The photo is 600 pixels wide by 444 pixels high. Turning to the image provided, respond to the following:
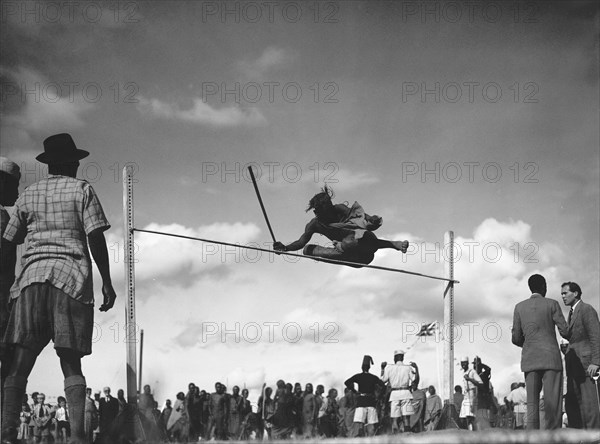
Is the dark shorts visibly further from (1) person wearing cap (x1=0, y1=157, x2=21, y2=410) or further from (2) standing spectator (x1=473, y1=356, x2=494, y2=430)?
(2) standing spectator (x1=473, y1=356, x2=494, y2=430)

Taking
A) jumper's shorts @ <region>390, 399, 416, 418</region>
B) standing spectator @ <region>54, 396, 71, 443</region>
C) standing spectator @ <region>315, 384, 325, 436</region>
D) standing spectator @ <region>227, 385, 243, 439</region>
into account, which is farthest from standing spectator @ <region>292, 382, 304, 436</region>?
standing spectator @ <region>54, 396, 71, 443</region>

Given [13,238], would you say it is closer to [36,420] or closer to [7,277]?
[7,277]

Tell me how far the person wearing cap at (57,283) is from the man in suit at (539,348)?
4090 mm

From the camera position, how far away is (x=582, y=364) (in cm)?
888

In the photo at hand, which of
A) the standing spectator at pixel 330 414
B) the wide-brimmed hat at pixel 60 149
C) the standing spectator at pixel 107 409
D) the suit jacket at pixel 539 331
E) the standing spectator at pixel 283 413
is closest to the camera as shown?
the wide-brimmed hat at pixel 60 149

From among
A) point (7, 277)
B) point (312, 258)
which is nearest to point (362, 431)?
point (312, 258)

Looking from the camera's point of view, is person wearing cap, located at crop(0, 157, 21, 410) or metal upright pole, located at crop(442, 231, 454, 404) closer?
person wearing cap, located at crop(0, 157, 21, 410)

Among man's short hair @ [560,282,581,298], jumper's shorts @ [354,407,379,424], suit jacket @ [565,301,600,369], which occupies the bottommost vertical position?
jumper's shorts @ [354,407,379,424]

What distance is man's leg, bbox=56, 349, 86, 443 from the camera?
614 cm

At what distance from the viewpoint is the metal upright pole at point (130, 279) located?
8477 millimetres

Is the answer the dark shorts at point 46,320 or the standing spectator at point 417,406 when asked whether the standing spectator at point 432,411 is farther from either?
the dark shorts at point 46,320

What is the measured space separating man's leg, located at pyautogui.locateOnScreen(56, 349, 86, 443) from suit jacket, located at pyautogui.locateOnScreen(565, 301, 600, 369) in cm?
475

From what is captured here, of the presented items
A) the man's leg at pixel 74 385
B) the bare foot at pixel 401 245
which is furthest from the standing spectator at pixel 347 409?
the man's leg at pixel 74 385

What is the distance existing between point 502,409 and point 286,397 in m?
4.83
